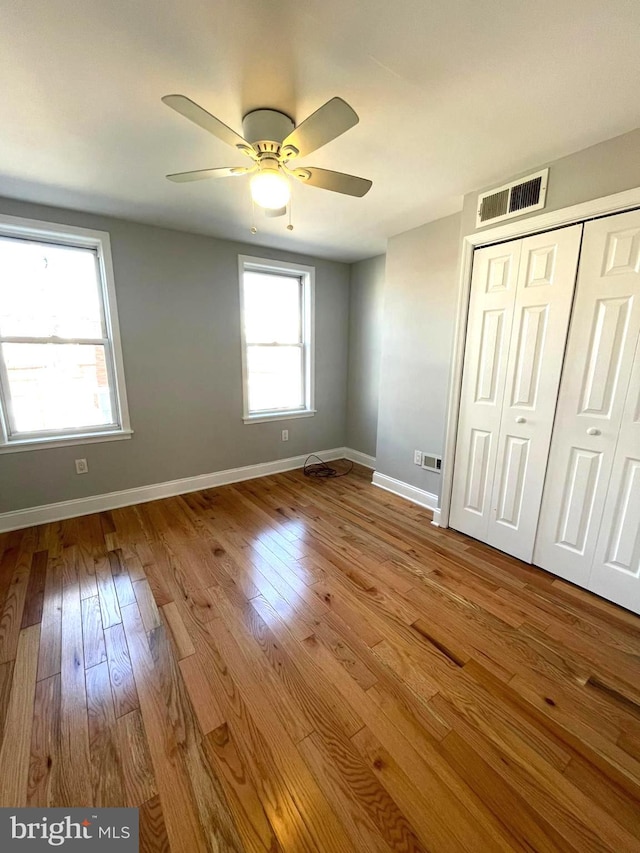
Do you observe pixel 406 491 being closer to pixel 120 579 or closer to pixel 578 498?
pixel 578 498

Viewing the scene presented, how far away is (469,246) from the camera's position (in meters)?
2.36

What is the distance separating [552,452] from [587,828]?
164 cm

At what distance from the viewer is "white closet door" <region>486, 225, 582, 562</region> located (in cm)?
196

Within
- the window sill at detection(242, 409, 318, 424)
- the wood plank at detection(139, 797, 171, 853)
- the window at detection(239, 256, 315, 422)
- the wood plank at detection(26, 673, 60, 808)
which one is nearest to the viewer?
the wood plank at detection(139, 797, 171, 853)

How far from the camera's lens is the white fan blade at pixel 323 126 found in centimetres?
119

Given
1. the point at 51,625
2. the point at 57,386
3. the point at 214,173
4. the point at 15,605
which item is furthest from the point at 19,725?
the point at 214,173

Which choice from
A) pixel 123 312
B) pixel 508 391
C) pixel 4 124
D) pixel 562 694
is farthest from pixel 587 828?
pixel 123 312

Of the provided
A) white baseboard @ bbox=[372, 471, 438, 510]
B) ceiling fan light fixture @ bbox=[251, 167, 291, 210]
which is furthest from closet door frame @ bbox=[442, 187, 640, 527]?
ceiling fan light fixture @ bbox=[251, 167, 291, 210]

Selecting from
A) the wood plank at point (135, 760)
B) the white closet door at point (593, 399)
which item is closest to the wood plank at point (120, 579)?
the wood plank at point (135, 760)

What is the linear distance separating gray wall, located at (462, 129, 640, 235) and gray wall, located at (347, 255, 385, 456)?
6.45 ft

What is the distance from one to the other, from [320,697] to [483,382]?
83.0 inches

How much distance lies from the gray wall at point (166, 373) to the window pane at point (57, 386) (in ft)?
0.71

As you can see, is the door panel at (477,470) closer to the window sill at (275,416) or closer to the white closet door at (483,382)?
the white closet door at (483,382)

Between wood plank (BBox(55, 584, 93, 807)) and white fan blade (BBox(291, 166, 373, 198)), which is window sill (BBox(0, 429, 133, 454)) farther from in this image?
white fan blade (BBox(291, 166, 373, 198))
